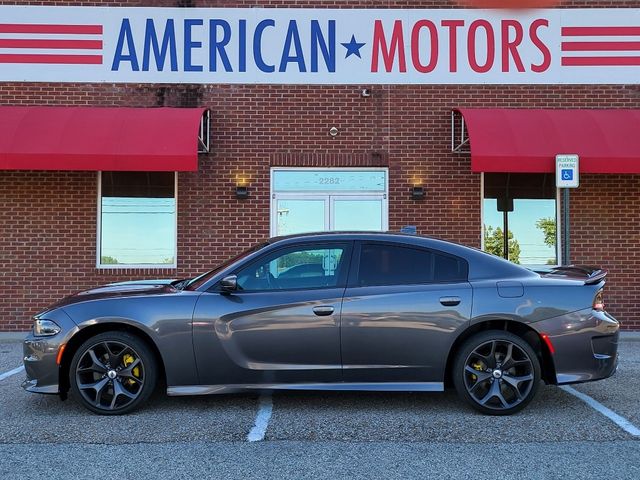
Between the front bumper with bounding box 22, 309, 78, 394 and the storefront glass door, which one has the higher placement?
the storefront glass door

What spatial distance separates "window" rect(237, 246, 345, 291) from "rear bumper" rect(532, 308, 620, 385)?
179 cm

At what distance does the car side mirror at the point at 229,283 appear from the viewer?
4.68 meters

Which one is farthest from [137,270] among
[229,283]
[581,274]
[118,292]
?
[581,274]

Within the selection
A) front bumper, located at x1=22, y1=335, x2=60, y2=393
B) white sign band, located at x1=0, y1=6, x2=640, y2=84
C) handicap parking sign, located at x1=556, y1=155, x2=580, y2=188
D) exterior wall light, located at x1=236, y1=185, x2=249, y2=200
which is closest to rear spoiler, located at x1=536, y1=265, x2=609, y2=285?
handicap parking sign, located at x1=556, y1=155, x2=580, y2=188

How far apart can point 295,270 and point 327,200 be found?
4.69 metres

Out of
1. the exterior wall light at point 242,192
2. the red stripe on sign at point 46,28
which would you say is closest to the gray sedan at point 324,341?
the exterior wall light at point 242,192

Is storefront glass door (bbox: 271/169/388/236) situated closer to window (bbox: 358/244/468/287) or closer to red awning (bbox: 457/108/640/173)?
red awning (bbox: 457/108/640/173)

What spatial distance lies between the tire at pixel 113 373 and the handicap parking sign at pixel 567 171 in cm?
623

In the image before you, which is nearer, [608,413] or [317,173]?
[608,413]

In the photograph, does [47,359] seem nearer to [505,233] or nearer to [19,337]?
[19,337]

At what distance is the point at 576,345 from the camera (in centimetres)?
471

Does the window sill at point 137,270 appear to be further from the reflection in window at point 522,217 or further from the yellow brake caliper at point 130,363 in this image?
the reflection in window at point 522,217

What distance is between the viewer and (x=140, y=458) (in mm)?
3811

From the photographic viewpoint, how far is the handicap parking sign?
8.04m
